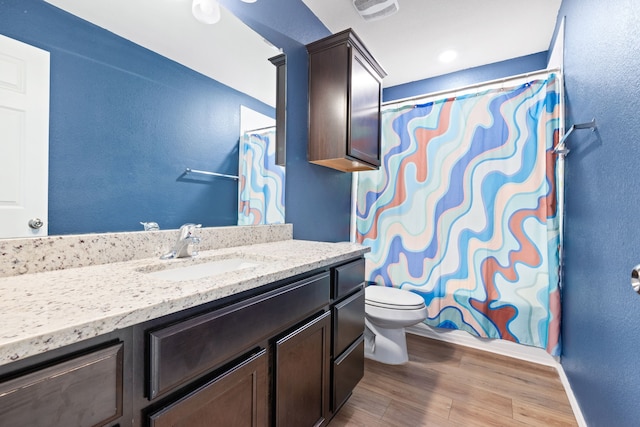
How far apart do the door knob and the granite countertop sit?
0.44ft

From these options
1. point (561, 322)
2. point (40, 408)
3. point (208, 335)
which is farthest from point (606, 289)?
point (40, 408)

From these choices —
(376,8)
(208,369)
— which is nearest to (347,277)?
(208,369)

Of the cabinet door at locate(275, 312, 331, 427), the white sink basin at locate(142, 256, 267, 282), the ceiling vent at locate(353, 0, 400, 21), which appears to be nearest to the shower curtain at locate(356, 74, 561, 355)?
the ceiling vent at locate(353, 0, 400, 21)

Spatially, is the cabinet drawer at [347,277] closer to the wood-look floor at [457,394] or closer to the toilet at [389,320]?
the toilet at [389,320]

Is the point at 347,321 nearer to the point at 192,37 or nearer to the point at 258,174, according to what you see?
the point at 258,174

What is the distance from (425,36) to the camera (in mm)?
2154

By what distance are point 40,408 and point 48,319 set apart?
13cm

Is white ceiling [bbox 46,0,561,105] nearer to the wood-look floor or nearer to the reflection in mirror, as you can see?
the reflection in mirror

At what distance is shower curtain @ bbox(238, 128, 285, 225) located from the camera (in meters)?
1.46

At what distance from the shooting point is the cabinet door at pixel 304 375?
0.95m

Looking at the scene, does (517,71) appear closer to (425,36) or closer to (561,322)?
(425,36)

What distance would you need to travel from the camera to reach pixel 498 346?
216cm

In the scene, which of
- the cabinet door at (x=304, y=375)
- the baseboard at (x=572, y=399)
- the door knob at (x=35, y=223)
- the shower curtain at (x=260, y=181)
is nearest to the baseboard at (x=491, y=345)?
the baseboard at (x=572, y=399)

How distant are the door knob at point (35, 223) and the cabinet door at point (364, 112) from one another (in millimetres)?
1407
